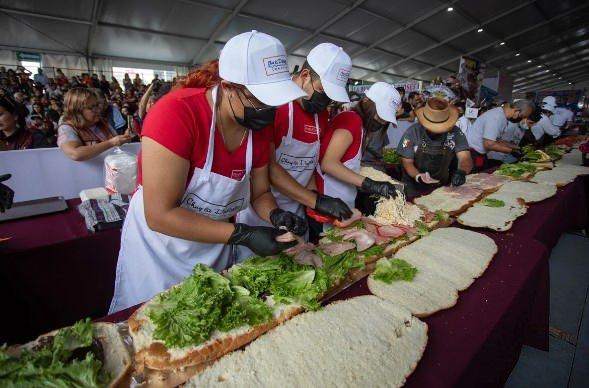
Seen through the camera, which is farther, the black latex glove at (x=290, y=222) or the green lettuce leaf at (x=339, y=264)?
the black latex glove at (x=290, y=222)

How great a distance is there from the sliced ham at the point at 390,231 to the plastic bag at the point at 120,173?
246 cm

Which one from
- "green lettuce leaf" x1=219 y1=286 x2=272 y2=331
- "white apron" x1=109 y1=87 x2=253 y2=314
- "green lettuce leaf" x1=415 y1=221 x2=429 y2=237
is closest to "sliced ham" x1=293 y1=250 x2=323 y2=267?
"green lettuce leaf" x1=219 y1=286 x2=272 y2=331

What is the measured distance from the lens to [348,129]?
9.07 feet

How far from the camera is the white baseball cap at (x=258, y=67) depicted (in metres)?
1.40

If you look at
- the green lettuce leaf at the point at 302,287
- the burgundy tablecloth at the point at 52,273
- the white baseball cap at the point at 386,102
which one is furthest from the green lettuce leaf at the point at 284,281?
the white baseball cap at the point at 386,102

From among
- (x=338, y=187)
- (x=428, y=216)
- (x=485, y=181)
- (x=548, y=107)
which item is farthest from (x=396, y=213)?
(x=548, y=107)

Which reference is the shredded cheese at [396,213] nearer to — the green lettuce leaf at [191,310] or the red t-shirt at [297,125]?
the red t-shirt at [297,125]

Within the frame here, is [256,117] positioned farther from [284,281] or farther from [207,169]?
[284,281]

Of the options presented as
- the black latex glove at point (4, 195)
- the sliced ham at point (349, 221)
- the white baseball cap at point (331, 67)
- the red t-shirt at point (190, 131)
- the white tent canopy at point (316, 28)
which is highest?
the white tent canopy at point (316, 28)

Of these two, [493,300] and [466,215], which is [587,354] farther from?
[493,300]

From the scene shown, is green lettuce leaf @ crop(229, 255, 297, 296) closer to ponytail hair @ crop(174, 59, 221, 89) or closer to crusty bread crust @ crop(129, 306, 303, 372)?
crusty bread crust @ crop(129, 306, 303, 372)

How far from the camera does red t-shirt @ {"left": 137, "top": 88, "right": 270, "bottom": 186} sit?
141cm

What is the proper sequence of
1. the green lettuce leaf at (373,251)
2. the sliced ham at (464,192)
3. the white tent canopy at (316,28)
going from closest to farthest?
the green lettuce leaf at (373,251) < the sliced ham at (464,192) < the white tent canopy at (316,28)

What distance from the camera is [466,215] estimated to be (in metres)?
2.84
